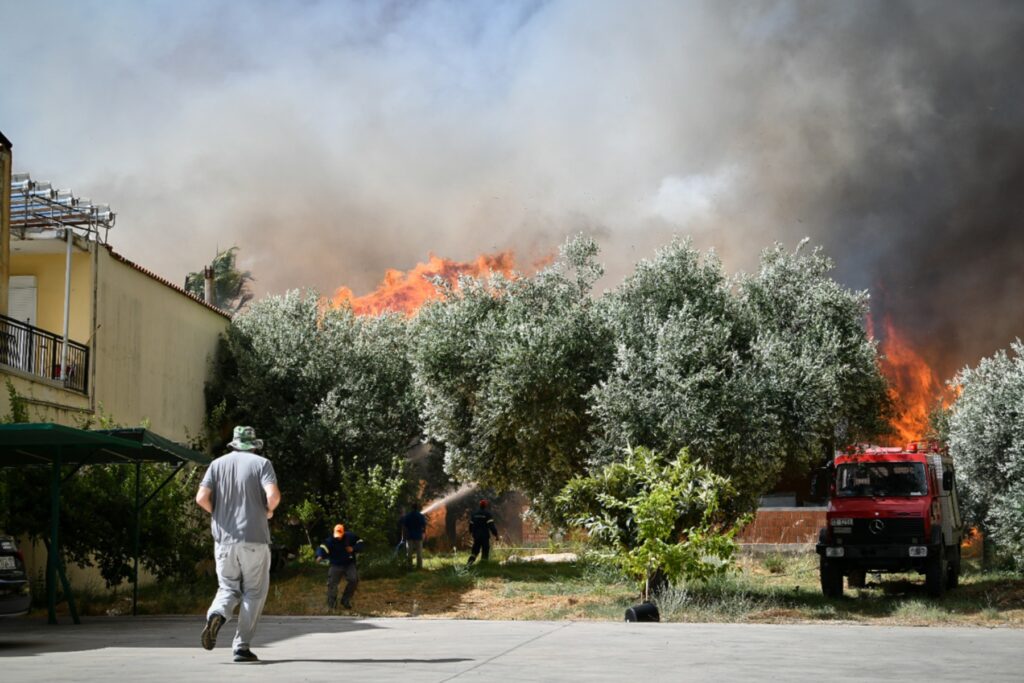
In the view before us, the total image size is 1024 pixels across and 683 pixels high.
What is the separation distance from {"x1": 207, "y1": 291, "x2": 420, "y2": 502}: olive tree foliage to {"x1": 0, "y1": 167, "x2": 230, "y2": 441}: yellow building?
4.34 ft

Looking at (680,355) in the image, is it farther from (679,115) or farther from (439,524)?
(679,115)

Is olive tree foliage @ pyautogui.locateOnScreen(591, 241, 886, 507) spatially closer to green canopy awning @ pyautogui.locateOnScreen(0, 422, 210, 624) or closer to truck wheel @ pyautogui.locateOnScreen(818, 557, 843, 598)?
truck wheel @ pyautogui.locateOnScreen(818, 557, 843, 598)

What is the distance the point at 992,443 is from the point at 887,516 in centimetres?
1013

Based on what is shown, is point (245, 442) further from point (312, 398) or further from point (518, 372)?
point (312, 398)

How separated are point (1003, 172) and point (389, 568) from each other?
61.9 metres

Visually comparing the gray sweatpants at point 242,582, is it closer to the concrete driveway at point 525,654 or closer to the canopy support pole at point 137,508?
the concrete driveway at point 525,654

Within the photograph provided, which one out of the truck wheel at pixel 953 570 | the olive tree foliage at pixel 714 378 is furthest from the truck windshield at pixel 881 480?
the truck wheel at pixel 953 570

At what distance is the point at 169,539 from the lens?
2252 cm

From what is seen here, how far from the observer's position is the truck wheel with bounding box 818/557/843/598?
74.3ft

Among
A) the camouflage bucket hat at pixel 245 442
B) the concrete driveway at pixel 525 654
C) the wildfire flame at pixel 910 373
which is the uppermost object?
the wildfire flame at pixel 910 373

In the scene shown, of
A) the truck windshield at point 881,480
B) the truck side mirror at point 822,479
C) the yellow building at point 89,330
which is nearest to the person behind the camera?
the truck windshield at point 881,480

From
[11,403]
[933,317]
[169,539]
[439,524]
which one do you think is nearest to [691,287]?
[169,539]

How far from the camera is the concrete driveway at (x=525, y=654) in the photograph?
8781 millimetres

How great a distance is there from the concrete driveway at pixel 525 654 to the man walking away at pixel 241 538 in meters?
0.36
